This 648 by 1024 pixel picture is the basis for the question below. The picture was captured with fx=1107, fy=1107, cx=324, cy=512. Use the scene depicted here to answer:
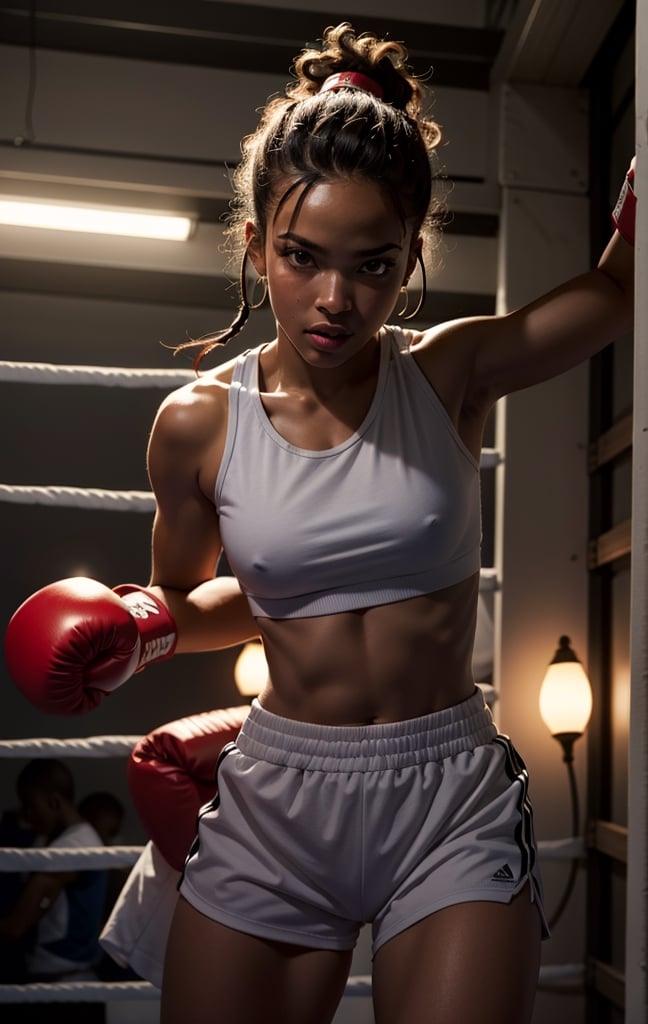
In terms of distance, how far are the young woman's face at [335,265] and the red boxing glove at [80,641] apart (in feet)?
1.33

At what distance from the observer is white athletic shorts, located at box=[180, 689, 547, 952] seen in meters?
1.14

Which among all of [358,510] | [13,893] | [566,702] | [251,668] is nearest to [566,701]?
[566,702]

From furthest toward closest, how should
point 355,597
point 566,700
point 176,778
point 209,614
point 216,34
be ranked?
point 216,34
point 566,700
point 176,778
point 209,614
point 355,597

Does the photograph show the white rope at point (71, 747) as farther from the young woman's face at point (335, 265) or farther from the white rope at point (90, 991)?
the young woman's face at point (335, 265)

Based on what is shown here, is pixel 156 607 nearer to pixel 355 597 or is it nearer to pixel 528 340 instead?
pixel 355 597

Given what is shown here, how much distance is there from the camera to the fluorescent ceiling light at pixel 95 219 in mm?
3193

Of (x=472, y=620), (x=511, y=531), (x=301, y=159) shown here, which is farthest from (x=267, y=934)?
(x=511, y=531)

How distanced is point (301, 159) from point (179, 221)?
2.11 m

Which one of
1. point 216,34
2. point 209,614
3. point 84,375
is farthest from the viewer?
point 216,34

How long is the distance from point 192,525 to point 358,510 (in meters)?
0.28

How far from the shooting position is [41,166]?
3.03 m

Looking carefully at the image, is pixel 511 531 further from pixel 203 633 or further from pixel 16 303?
pixel 16 303

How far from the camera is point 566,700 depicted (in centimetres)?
254

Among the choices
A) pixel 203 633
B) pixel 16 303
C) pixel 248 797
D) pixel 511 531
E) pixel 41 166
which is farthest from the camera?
pixel 16 303
